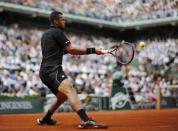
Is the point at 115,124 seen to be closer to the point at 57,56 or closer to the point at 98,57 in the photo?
the point at 57,56

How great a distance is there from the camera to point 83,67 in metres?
26.4

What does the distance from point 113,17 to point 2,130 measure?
23782mm

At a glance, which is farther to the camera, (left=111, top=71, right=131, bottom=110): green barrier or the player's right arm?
(left=111, top=71, right=131, bottom=110): green barrier

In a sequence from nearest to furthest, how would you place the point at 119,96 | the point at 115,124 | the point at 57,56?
Answer: the point at 57,56, the point at 115,124, the point at 119,96

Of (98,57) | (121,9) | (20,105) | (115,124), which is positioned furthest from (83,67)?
(115,124)

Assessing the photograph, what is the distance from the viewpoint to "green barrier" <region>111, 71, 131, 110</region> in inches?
870

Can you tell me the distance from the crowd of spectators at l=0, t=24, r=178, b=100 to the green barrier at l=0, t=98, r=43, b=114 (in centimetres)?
54

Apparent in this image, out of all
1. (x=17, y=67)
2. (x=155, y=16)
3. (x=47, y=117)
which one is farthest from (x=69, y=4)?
(x=47, y=117)

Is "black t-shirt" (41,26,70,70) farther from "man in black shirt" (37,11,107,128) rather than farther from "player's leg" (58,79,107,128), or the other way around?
"player's leg" (58,79,107,128)

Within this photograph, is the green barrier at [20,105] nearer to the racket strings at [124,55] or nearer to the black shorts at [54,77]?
the racket strings at [124,55]

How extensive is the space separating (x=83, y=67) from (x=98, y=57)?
100.0 inches

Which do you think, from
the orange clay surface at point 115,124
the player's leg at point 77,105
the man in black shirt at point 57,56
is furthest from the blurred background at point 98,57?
the player's leg at point 77,105

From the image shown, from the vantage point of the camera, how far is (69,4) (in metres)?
29.8

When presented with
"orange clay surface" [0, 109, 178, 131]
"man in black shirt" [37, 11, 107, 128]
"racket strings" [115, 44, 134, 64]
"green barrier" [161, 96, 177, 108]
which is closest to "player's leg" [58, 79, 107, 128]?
"man in black shirt" [37, 11, 107, 128]
